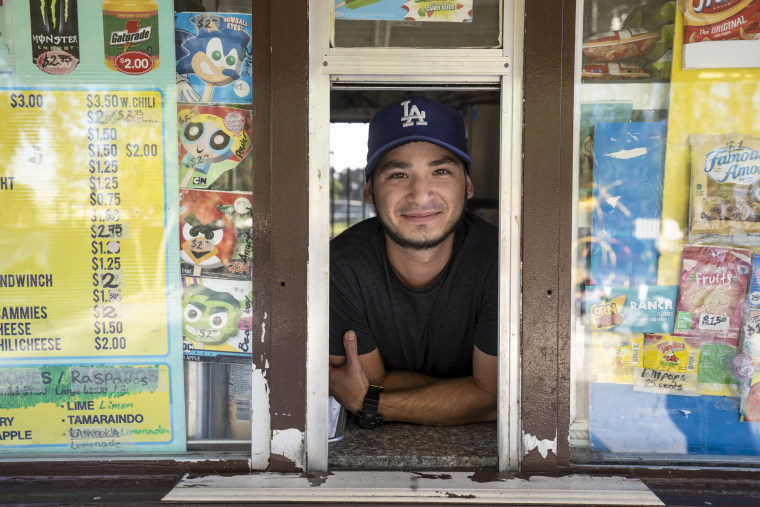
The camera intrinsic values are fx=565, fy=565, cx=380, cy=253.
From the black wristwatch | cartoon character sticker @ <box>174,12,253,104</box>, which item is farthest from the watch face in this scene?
cartoon character sticker @ <box>174,12,253,104</box>

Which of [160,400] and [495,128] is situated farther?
[495,128]

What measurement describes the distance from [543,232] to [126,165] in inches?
58.3

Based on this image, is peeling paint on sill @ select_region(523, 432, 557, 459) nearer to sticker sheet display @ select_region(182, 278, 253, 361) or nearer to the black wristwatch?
the black wristwatch

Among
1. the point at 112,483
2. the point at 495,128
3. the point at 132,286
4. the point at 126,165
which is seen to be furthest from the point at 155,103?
the point at 495,128

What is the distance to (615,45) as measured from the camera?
6.46ft

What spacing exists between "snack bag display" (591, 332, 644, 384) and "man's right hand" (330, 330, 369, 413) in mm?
1003

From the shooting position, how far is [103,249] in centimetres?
201

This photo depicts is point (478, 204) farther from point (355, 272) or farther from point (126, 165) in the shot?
point (126, 165)

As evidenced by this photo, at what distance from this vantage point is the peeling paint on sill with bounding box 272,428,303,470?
201 centimetres

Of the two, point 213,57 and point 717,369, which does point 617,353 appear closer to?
point 717,369

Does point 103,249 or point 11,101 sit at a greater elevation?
point 11,101

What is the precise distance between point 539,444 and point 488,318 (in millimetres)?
722

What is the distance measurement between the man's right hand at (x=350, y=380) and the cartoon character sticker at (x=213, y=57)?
119cm

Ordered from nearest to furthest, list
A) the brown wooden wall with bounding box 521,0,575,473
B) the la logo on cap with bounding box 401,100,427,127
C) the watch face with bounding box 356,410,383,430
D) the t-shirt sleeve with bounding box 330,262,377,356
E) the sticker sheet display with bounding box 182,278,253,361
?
the brown wooden wall with bounding box 521,0,575,473 → the sticker sheet display with bounding box 182,278,253,361 → the watch face with bounding box 356,410,383,430 → the la logo on cap with bounding box 401,100,427,127 → the t-shirt sleeve with bounding box 330,262,377,356
